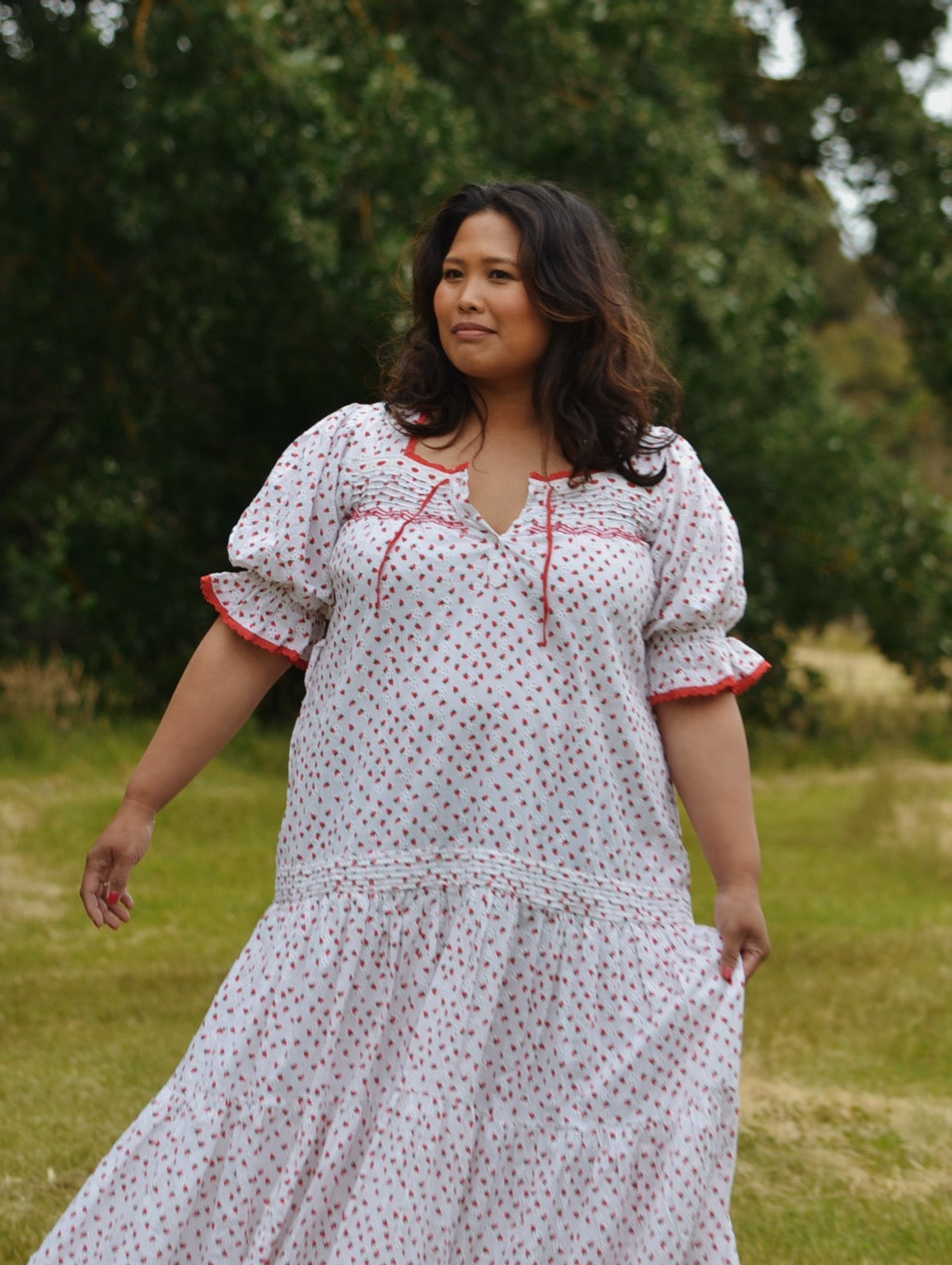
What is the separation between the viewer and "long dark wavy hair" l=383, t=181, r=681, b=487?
8.86 ft

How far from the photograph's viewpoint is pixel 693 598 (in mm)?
2674

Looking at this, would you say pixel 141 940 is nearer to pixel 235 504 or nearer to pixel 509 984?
pixel 509 984

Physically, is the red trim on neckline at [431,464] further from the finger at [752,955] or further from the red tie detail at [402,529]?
the finger at [752,955]

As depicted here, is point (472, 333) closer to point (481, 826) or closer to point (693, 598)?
point (693, 598)

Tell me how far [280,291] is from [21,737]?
2875 mm

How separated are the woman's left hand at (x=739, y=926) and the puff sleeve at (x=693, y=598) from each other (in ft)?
0.98

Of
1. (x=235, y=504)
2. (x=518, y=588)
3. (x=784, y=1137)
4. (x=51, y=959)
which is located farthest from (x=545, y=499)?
(x=235, y=504)

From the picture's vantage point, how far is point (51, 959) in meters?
5.95

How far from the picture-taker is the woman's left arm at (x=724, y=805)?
2.62 meters

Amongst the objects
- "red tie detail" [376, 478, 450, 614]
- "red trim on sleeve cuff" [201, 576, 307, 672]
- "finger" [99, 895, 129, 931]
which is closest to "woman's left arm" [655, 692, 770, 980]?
"red tie detail" [376, 478, 450, 614]

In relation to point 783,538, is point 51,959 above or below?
below

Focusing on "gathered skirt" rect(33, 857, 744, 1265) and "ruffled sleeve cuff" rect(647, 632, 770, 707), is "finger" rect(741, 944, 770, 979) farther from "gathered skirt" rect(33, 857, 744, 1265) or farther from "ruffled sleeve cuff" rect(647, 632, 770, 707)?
"ruffled sleeve cuff" rect(647, 632, 770, 707)

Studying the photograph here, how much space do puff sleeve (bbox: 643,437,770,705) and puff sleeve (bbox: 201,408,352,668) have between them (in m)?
0.49

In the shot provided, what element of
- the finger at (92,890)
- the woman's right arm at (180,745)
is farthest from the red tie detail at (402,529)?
the finger at (92,890)
